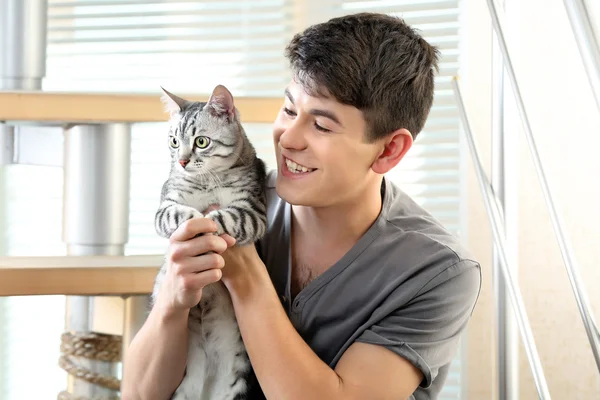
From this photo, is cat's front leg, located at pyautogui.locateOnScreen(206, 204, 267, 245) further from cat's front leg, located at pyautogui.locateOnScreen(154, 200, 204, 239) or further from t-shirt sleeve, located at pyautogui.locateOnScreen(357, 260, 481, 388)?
t-shirt sleeve, located at pyautogui.locateOnScreen(357, 260, 481, 388)

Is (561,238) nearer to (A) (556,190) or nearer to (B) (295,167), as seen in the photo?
(B) (295,167)

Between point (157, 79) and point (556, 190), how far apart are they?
4.51 feet

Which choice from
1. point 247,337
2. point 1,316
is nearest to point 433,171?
point 247,337

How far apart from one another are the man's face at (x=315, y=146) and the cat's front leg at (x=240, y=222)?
0.20 feet

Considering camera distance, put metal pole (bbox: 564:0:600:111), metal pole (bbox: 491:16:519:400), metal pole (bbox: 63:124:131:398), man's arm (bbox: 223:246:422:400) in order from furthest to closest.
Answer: metal pole (bbox: 491:16:519:400) < metal pole (bbox: 63:124:131:398) < man's arm (bbox: 223:246:422:400) < metal pole (bbox: 564:0:600:111)

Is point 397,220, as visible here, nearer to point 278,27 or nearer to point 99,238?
point 99,238

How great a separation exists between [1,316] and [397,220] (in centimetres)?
201

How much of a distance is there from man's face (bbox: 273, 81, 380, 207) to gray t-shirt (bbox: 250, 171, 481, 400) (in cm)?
14

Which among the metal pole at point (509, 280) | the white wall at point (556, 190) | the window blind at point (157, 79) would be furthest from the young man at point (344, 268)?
the window blind at point (157, 79)

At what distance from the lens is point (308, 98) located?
131 cm

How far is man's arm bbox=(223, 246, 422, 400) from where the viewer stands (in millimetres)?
1268

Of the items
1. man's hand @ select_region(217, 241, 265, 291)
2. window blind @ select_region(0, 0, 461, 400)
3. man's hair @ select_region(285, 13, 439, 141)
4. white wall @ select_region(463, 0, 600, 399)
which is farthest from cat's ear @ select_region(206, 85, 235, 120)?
window blind @ select_region(0, 0, 461, 400)

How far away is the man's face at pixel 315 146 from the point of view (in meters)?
1.30

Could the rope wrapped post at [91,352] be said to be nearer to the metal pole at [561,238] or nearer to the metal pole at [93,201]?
the metal pole at [93,201]
